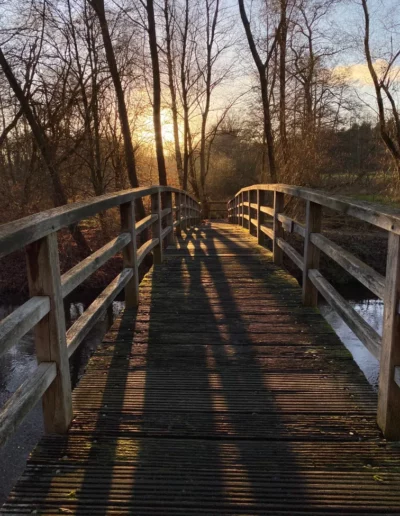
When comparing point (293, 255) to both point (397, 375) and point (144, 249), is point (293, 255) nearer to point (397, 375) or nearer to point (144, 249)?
point (144, 249)

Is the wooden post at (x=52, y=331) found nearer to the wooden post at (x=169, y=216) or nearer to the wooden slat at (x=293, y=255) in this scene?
the wooden slat at (x=293, y=255)

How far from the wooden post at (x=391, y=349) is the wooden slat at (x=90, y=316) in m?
1.58

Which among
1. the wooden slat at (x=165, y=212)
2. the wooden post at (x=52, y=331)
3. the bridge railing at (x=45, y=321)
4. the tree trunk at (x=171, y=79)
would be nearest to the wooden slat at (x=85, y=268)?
the bridge railing at (x=45, y=321)

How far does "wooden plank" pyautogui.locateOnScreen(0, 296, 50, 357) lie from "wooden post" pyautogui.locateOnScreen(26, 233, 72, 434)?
7 cm

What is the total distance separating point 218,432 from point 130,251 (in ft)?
7.36

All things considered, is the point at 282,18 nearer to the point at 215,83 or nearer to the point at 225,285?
the point at 215,83

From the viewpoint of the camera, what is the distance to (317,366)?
292 cm

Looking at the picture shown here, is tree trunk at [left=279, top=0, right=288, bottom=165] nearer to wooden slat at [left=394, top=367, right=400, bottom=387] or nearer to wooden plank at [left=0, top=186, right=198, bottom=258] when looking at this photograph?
wooden plank at [left=0, top=186, right=198, bottom=258]

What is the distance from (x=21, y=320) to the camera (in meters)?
1.75

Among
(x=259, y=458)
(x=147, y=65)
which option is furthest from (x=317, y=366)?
(x=147, y=65)

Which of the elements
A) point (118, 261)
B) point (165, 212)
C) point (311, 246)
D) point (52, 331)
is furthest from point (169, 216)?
point (118, 261)

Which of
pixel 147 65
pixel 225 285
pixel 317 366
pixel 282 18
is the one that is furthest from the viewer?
pixel 147 65

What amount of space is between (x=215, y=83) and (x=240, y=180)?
9.97 meters

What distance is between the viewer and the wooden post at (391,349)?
2.03m
